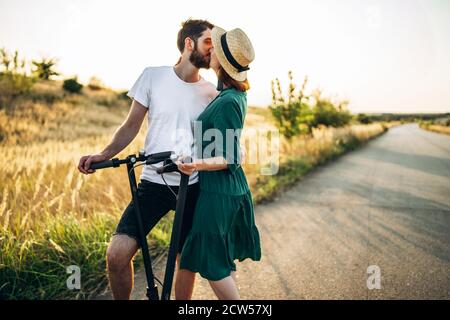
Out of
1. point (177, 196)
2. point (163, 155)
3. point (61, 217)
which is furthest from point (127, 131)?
point (61, 217)

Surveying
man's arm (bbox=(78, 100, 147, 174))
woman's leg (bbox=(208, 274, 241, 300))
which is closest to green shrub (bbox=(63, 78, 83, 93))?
man's arm (bbox=(78, 100, 147, 174))

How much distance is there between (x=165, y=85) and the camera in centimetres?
232

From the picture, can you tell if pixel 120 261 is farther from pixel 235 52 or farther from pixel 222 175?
pixel 235 52

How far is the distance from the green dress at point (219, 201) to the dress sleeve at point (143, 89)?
17.7 inches

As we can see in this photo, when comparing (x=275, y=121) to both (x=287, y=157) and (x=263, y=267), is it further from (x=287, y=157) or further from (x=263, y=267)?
(x=263, y=267)

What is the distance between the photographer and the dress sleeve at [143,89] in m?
2.34

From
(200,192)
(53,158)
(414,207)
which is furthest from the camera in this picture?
(53,158)

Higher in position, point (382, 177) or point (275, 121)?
point (275, 121)

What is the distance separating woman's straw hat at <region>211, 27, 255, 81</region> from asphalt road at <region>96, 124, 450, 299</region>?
209 centimetres

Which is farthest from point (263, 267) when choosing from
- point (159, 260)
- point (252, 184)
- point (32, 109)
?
point (32, 109)

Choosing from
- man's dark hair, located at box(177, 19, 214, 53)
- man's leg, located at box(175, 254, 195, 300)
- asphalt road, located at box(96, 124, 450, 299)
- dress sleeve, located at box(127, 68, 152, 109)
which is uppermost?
man's dark hair, located at box(177, 19, 214, 53)

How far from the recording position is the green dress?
1.95m

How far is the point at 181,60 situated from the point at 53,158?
16.2ft

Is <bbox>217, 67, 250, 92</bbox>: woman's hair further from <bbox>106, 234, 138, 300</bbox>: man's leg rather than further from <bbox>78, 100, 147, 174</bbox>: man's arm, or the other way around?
<bbox>106, 234, 138, 300</bbox>: man's leg
